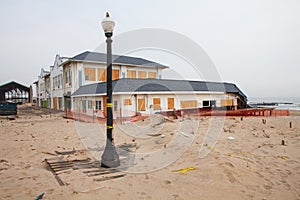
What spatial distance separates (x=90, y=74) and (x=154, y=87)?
1058cm

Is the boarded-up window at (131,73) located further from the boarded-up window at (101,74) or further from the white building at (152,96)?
the white building at (152,96)

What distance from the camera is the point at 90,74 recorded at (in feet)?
93.1

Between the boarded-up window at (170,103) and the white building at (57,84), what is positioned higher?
the white building at (57,84)

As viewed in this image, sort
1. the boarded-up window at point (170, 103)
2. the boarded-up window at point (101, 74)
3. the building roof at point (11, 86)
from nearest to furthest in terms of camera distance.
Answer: the boarded-up window at point (170, 103) < the boarded-up window at point (101, 74) < the building roof at point (11, 86)

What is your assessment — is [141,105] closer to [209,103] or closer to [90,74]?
[209,103]

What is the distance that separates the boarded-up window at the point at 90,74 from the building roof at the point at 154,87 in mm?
2176

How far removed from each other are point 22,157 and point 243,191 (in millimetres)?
6306

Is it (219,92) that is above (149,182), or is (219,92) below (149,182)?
above

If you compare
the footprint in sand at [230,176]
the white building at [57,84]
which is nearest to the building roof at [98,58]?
the white building at [57,84]

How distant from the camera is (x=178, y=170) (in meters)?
5.51

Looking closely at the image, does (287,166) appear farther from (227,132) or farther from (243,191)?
(227,132)

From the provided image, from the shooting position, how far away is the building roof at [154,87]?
20234mm

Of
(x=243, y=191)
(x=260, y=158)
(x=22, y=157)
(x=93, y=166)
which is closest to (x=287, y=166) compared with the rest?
(x=260, y=158)

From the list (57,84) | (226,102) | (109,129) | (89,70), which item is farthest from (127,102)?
(57,84)
